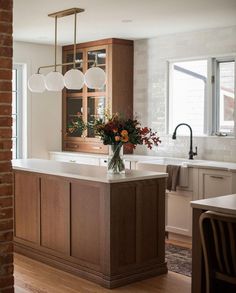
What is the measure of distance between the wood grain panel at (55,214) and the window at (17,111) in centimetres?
283

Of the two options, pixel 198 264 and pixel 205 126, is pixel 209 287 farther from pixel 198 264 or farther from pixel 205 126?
pixel 205 126

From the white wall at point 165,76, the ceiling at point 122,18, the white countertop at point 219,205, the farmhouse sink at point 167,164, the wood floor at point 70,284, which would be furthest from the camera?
the white wall at point 165,76

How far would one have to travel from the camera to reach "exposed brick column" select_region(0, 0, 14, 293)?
139 inches

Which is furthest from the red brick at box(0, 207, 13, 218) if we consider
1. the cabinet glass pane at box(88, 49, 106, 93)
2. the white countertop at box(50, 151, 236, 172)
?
the cabinet glass pane at box(88, 49, 106, 93)

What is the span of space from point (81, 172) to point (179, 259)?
4.53 feet

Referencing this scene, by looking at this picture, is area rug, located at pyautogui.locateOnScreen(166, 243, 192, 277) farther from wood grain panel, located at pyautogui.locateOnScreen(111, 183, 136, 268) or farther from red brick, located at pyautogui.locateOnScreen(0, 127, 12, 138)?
red brick, located at pyautogui.locateOnScreen(0, 127, 12, 138)

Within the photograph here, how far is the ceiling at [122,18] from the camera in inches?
200

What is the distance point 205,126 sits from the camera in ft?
21.8

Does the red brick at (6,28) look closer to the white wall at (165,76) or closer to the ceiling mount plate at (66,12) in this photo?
the ceiling mount plate at (66,12)

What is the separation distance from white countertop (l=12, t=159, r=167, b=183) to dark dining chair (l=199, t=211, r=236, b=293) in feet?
4.53

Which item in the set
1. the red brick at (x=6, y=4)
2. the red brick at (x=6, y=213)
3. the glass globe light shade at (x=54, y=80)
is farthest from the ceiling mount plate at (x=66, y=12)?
the red brick at (x=6, y=213)

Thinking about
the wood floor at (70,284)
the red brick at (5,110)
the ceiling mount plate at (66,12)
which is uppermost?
the ceiling mount plate at (66,12)

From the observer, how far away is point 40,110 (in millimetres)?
7914

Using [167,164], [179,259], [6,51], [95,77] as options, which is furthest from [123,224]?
[167,164]
